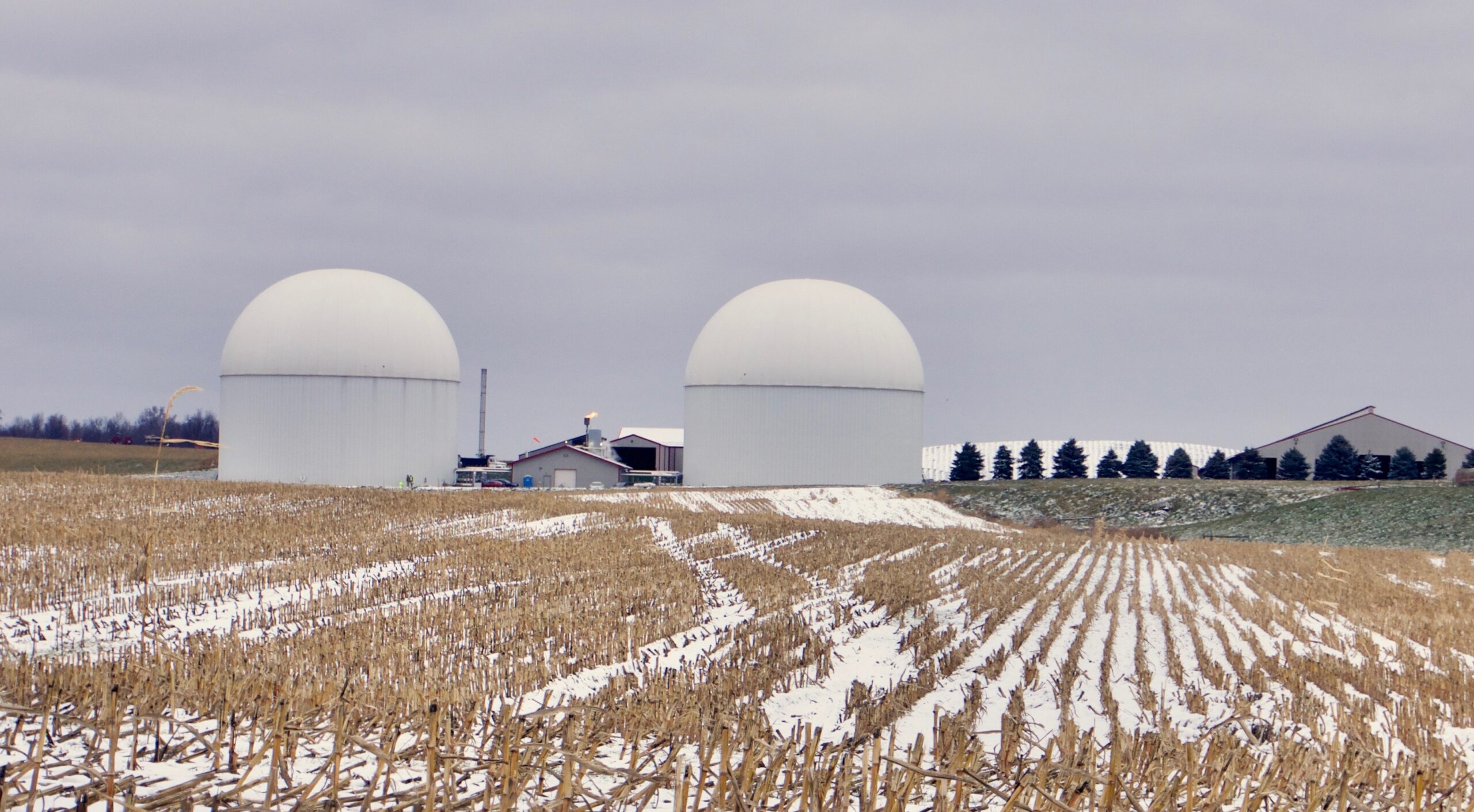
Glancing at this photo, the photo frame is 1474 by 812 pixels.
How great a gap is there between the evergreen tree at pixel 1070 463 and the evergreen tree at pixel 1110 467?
89 centimetres

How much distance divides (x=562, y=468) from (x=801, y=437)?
9522 mm

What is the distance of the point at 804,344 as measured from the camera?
46.8 metres

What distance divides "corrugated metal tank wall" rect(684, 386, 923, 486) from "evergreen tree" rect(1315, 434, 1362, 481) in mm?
21069

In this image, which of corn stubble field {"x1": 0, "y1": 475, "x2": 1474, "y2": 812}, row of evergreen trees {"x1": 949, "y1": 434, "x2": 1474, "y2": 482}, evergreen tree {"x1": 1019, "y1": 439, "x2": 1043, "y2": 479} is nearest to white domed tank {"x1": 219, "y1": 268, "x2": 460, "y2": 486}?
corn stubble field {"x1": 0, "y1": 475, "x2": 1474, "y2": 812}

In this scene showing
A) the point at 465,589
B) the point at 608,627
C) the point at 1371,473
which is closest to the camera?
the point at 608,627

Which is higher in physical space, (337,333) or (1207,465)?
(337,333)

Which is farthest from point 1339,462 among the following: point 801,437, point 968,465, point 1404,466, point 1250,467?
point 801,437

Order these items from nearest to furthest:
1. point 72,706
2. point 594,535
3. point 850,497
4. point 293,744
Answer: point 293,744 → point 72,706 → point 594,535 → point 850,497

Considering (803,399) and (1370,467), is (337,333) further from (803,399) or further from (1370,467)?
(1370,467)

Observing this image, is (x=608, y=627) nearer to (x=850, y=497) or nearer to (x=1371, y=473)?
(x=850, y=497)

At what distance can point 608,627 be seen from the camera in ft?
34.0

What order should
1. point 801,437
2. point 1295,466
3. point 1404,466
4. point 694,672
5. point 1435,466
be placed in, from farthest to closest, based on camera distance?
point 1295,466 → point 1404,466 → point 1435,466 → point 801,437 → point 694,672

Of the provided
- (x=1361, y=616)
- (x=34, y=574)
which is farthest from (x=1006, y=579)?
(x=34, y=574)

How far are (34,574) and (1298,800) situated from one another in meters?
13.5
